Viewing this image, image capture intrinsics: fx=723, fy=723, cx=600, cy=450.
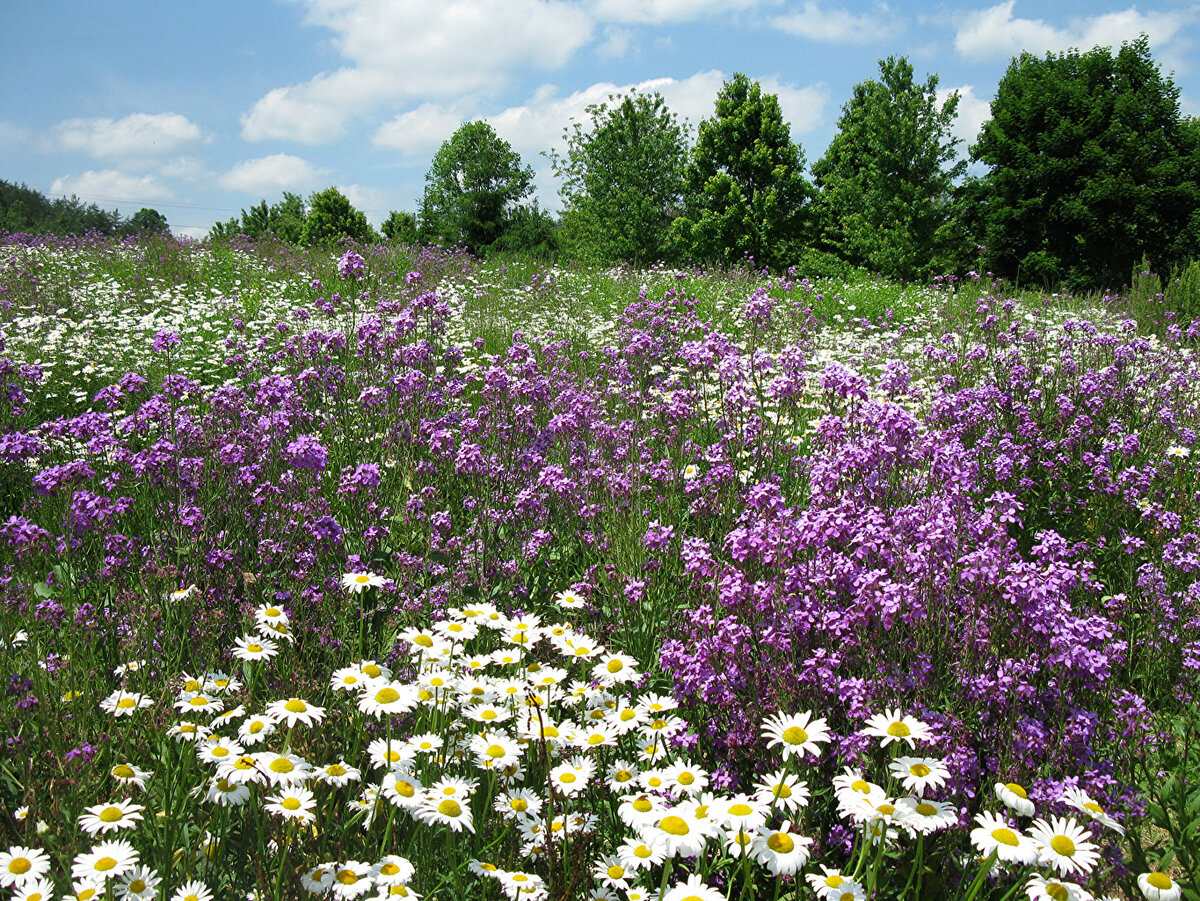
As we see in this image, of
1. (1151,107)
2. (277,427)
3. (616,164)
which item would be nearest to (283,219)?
(616,164)

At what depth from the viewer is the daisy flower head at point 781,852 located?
5.15 feet

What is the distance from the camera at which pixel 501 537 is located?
4.28 m

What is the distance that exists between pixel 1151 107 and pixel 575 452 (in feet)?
117

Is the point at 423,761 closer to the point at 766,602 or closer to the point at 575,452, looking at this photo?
the point at 766,602

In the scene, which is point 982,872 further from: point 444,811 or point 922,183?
point 922,183

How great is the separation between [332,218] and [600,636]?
182 ft

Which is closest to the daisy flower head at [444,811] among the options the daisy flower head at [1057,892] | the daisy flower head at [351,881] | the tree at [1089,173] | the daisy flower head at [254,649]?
the daisy flower head at [351,881]

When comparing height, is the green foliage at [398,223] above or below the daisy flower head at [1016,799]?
above

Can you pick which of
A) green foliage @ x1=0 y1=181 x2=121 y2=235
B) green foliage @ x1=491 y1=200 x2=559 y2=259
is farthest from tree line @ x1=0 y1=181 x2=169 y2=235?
green foliage @ x1=491 y1=200 x2=559 y2=259

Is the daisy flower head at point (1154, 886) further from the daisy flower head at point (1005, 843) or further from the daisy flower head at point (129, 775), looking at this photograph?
the daisy flower head at point (129, 775)

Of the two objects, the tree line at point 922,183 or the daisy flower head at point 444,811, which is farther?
the tree line at point 922,183

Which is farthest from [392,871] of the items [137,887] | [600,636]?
[600,636]

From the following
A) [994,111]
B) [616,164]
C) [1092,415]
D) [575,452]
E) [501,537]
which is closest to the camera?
[501,537]

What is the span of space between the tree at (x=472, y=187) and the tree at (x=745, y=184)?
20805 millimetres
